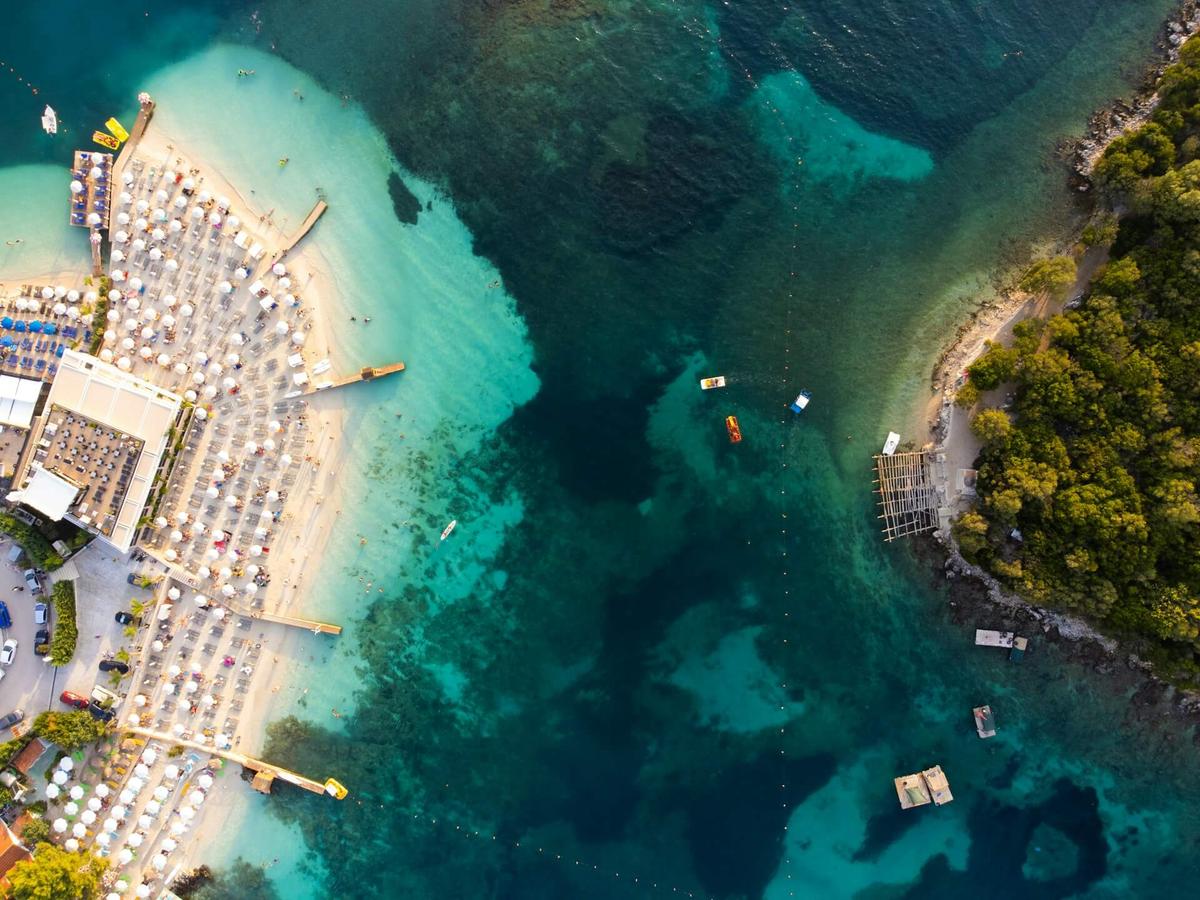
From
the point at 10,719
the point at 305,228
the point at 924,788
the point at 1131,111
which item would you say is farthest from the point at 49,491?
the point at 1131,111

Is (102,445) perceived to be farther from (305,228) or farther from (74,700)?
(305,228)

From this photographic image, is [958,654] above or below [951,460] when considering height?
below

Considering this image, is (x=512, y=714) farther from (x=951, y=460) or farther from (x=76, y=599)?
(x=951, y=460)

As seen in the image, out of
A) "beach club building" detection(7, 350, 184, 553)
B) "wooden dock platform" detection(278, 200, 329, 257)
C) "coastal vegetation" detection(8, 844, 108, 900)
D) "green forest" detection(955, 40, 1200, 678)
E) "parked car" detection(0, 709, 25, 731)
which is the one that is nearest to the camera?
"green forest" detection(955, 40, 1200, 678)

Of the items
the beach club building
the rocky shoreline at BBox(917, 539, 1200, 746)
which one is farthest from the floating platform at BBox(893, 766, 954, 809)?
the beach club building

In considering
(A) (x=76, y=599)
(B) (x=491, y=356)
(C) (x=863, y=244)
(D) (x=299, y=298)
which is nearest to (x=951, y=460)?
(C) (x=863, y=244)

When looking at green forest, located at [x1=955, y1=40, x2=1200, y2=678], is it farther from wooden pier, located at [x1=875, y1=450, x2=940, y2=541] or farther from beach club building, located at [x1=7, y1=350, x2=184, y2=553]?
beach club building, located at [x1=7, y1=350, x2=184, y2=553]

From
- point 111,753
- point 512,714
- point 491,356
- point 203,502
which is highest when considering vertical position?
point 491,356
